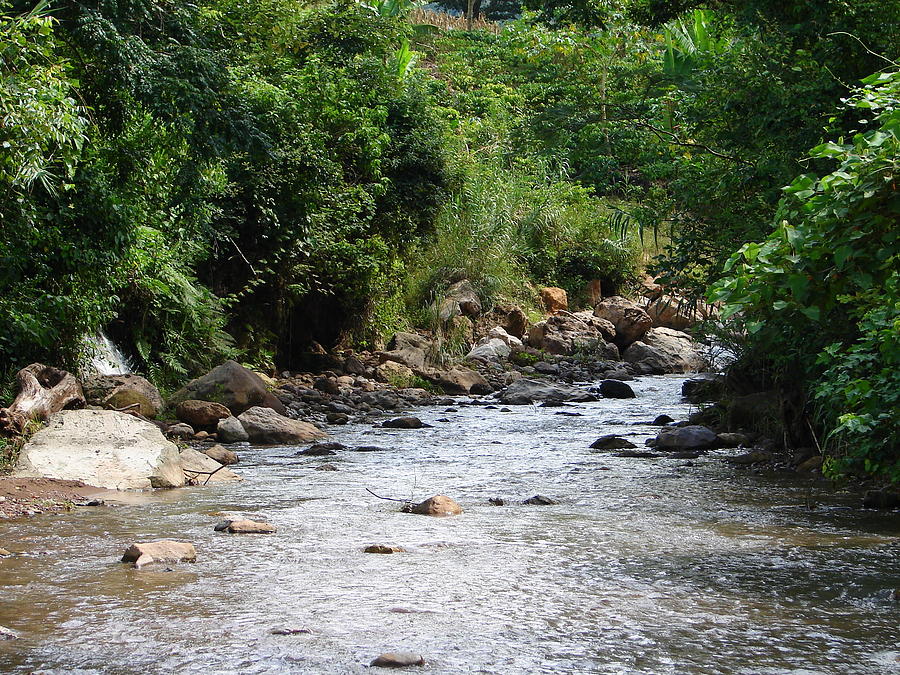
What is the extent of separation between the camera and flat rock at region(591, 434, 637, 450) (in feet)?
33.6

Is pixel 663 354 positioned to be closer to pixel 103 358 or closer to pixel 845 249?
pixel 103 358

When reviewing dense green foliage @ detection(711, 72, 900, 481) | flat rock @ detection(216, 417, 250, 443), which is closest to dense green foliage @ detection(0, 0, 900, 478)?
dense green foliage @ detection(711, 72, 900, 481)

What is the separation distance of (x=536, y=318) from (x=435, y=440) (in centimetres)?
1146

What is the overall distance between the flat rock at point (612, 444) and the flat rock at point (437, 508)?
386 centimetres

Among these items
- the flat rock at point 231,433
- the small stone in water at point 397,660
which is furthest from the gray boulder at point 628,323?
the small stone in water at point 397,660

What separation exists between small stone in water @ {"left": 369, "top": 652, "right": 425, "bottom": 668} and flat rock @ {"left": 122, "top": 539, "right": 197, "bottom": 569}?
194 cm

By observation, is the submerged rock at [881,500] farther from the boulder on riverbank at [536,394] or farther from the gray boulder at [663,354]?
the gray boulder at [663,354]

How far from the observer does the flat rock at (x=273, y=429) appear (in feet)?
34.9

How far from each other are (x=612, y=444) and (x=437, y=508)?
4.10 metres

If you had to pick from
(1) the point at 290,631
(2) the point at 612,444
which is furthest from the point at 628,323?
(1) the point at 290,631

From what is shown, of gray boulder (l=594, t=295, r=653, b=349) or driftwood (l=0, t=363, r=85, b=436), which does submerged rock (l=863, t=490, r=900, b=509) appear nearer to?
driftwood (l=0, t=363, r=85, b=436)

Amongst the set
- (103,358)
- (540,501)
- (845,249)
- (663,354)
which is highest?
(845,249)

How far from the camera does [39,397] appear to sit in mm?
8633

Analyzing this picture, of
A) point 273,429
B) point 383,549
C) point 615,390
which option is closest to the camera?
point 383,549
